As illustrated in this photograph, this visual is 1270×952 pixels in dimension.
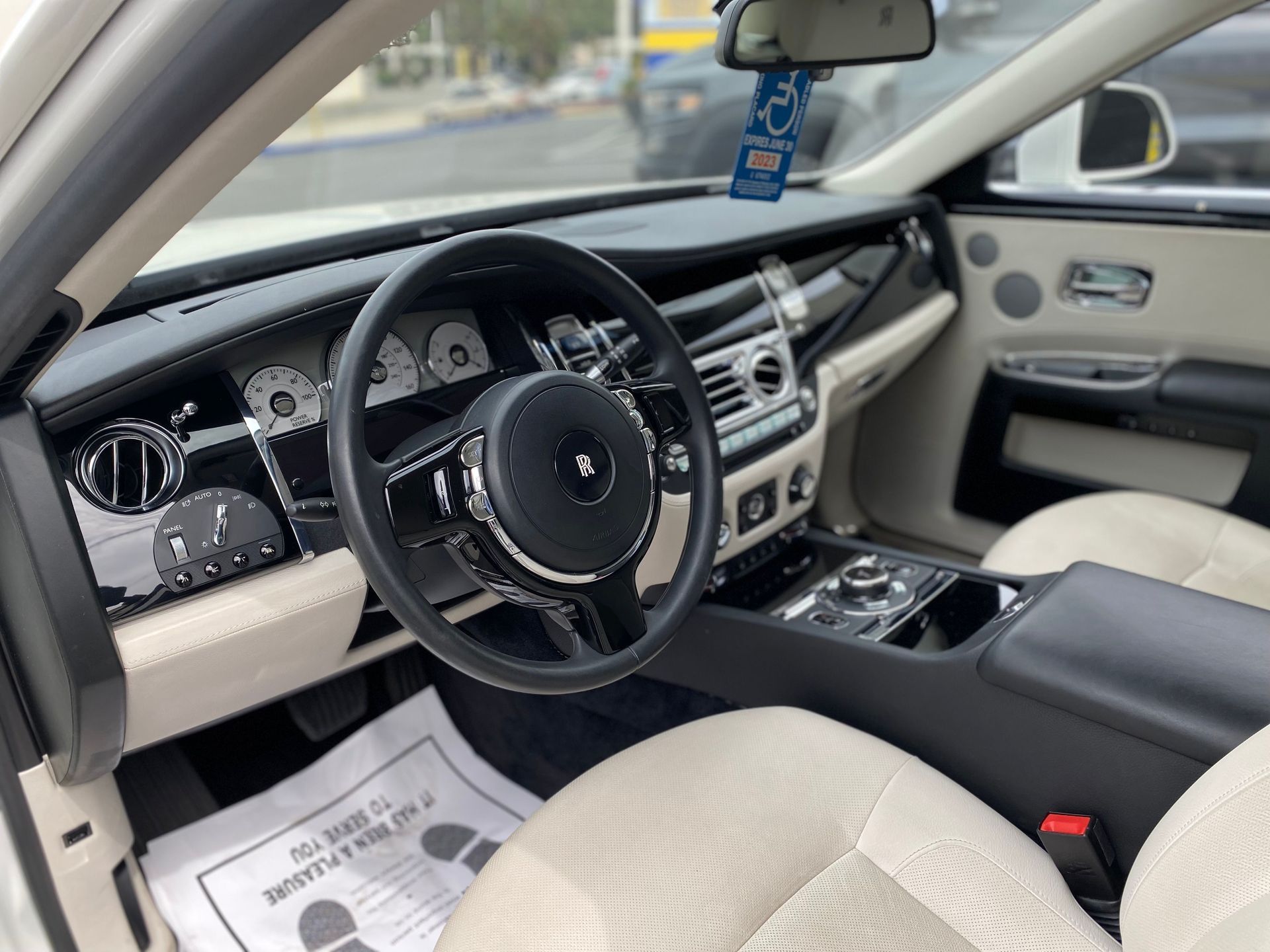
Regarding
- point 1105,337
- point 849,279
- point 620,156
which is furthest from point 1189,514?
point 620,156

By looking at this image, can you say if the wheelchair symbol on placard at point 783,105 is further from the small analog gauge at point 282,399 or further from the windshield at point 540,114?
the small analog gauge at point 282,399

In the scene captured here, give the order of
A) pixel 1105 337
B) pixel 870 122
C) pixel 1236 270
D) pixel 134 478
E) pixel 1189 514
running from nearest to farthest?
pixel 134 478 → pixel 1189 514 → pixel 1236 270 → pixel 1105 337 → pixel 870 122

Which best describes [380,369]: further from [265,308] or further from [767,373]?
[767,373]

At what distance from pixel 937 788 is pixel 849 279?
1136 mm

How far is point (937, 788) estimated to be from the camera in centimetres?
116

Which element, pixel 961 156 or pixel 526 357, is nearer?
pixel 526 357

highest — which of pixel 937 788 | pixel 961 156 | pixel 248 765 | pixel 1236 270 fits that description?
pixel 961 156

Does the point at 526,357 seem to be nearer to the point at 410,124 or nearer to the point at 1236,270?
the point at 1236,270

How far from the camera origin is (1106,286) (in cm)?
213

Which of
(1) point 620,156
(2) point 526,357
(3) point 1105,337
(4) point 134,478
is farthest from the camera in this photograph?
(1) point 620,156

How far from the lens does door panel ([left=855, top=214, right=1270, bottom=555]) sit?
6.48 feet

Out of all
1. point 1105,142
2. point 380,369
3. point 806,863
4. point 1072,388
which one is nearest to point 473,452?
point 380,369

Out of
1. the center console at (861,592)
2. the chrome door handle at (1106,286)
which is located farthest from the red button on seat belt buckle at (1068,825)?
the chrome door handle at (1106,286)

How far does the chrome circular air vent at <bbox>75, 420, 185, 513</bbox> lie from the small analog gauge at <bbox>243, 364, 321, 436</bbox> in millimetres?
98
